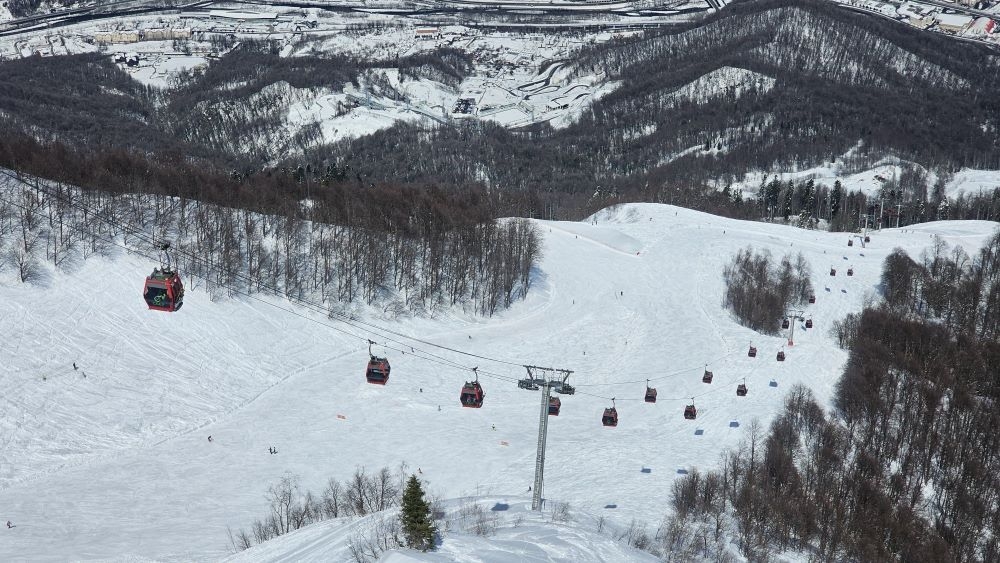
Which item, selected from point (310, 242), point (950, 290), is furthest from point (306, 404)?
point (950, 290)

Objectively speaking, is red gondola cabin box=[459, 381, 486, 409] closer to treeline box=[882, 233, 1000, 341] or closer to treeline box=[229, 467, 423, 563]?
treeline box=[229, 467, 423, 563]

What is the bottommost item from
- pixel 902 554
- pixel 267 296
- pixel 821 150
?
pixel 902 554

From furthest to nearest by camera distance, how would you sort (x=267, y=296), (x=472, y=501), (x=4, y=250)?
1. (x=267, y=296)
2. (x=4, y=250)
3. (x=472, y=501)

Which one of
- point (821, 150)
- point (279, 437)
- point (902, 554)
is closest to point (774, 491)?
point (902, 554)

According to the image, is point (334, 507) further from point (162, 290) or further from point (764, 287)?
point (764, 287)

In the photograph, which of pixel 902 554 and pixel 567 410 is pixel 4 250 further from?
pixel 902 554

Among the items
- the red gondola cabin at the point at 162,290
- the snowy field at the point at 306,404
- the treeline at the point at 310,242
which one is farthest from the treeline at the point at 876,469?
the treeline at the point at 310,242

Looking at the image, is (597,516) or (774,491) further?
(774,491)
